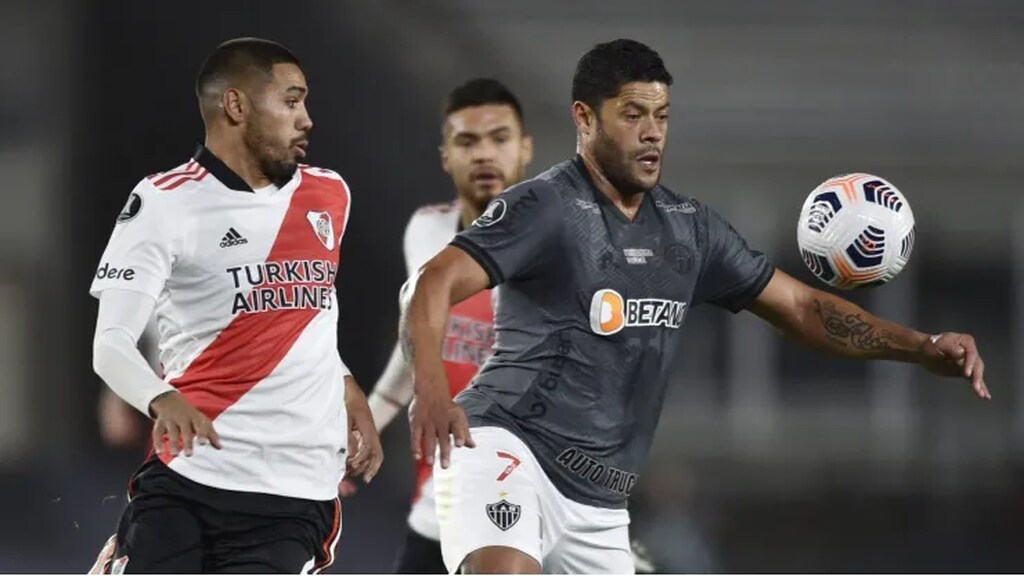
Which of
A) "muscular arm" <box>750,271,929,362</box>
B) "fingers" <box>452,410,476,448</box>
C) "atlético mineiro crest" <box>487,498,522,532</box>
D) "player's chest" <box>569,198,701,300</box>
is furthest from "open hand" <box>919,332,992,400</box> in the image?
"fingers" <box>452,410,476,448</box>

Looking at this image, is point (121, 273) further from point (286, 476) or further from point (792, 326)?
point (792, 326)

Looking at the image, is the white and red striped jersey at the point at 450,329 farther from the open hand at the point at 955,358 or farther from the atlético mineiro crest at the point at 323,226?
the open hand at the point at 955,358

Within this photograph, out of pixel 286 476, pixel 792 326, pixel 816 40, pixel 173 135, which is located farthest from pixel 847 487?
pixel 286 476

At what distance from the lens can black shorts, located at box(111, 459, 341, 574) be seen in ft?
13.6

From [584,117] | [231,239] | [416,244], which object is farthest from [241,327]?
[416,244]

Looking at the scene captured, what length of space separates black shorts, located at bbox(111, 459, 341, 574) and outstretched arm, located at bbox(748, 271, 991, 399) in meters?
1.48

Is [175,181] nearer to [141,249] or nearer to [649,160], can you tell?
[141,249]

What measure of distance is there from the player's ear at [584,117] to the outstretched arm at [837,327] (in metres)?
0.70

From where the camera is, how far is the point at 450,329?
5691 mm

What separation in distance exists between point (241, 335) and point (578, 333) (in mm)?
862

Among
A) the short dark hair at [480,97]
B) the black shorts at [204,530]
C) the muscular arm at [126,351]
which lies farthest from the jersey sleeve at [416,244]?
the muscular arm at [126,351]

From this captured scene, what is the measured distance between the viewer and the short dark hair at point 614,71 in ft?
14.8

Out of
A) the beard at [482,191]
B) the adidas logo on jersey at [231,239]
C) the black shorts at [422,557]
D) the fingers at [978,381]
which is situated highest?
the beard at [482,191]

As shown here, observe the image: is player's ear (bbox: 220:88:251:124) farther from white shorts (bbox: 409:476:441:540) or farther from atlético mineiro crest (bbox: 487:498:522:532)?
white shorts (bbox: 409:476:441:540)
